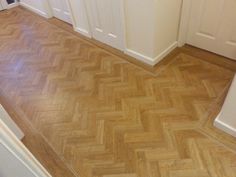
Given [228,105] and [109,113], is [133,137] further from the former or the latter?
[228,105]

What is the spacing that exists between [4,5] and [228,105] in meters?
4.19

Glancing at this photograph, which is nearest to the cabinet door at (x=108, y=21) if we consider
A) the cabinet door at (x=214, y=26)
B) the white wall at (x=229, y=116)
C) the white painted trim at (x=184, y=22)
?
the white painted trim at (x=184, y=22)

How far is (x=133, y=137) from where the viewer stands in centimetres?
172

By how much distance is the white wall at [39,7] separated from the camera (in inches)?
135

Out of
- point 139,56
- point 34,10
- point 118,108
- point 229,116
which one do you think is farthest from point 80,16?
point 229,116

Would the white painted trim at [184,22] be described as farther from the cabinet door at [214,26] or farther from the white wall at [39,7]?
the white wall at [39,7]

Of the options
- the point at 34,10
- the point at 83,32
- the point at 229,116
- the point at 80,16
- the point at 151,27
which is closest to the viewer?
the point at 229,116

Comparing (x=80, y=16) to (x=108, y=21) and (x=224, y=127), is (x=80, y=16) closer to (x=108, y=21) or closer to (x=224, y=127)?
(x=108, y=21)

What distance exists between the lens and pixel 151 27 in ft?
6.86

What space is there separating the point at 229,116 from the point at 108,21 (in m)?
1.67

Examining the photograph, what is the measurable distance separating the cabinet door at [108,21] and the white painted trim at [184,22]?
2.19 feet

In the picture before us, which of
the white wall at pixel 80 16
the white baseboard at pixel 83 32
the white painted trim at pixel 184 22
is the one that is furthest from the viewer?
the white baseboard at pixel 83 32

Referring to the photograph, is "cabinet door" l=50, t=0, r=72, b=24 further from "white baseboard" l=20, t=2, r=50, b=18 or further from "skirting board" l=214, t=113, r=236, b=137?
"skirting board" l=214, t=113, r=236, b=137

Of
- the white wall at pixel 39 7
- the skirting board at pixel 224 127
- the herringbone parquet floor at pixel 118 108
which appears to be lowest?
the herringbone parquet floor at pixel 118 108
